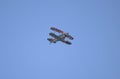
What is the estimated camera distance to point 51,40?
15100 centimetres

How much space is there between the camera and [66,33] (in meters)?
147

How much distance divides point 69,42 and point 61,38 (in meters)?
3.57

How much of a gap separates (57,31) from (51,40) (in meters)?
4.81

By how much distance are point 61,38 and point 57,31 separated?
9.23 feet

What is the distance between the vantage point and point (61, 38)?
14888 centimetres

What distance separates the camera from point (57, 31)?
147625 millimetres

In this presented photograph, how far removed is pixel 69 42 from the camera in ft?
495

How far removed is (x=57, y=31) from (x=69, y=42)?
616 centimetres

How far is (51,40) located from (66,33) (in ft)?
22.1

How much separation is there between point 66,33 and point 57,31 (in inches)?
118
